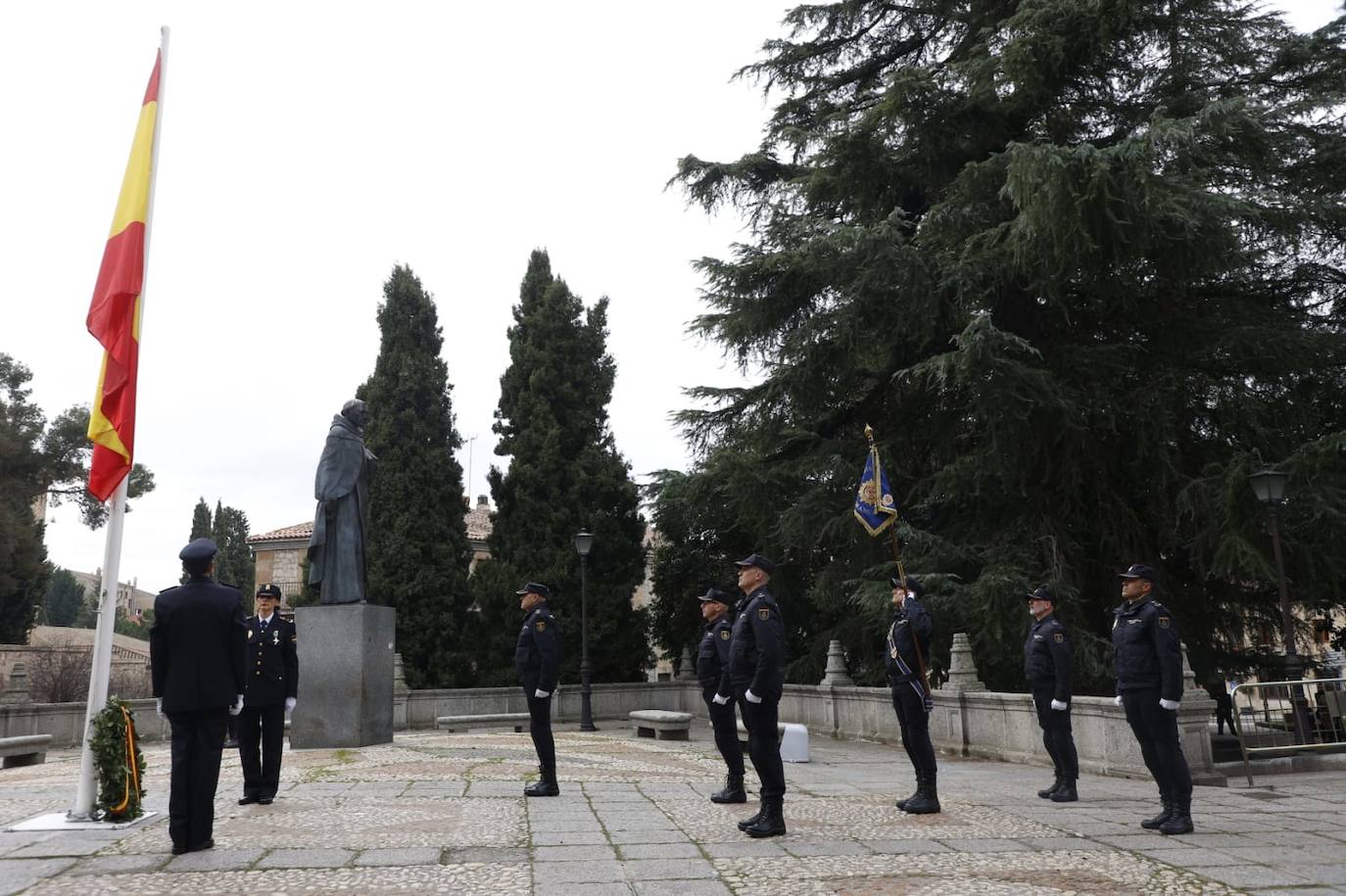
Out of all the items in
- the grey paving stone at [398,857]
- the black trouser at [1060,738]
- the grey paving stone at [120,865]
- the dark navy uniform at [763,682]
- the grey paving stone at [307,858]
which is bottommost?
the grey paving stone at [398,857]

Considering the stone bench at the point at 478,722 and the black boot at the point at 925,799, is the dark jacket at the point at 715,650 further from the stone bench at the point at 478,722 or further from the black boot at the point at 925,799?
the stone bench at the point at 478,722

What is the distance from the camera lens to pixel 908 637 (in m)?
7.74

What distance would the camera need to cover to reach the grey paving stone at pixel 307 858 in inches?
215

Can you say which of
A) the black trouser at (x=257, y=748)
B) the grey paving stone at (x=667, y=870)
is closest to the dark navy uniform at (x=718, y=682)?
the grey paving stone at (x=667, y=870)

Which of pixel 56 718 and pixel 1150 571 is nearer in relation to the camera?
pixel 1150 571

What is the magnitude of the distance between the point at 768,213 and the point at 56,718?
1630 centimetres

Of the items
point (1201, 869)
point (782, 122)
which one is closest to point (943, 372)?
point (782, 122)

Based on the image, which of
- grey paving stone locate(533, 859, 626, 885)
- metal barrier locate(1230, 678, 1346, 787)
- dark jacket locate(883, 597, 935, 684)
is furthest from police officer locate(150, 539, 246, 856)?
metal barrier locate(1230, 678, 1346, 787)

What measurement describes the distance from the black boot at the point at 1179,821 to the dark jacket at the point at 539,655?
172 inches

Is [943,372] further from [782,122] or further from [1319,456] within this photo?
[782,122]

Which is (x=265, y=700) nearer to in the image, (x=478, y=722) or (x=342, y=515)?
(x=342, y=515)

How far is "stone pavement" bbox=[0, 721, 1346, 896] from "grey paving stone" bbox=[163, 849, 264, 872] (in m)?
0.02

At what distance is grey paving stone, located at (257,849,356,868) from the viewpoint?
18.0 feet

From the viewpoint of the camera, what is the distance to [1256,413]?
15484 millimetres
